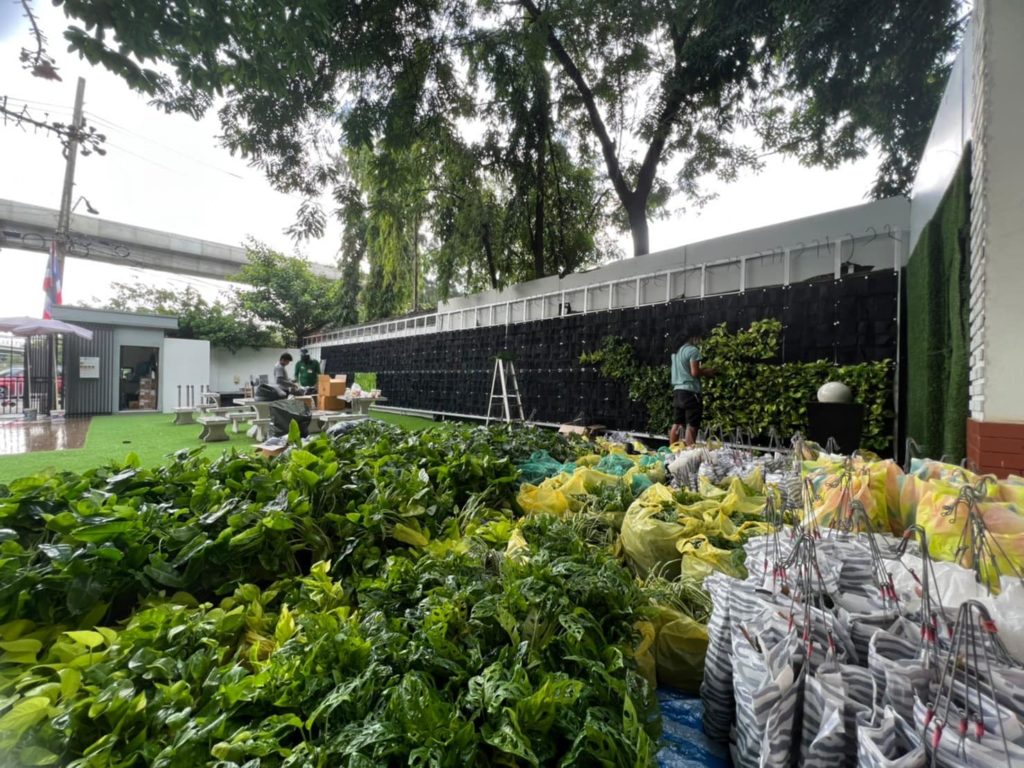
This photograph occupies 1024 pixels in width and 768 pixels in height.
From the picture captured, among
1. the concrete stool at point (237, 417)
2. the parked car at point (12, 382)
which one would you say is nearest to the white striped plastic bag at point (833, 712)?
the concrete stool at point (237, 417)

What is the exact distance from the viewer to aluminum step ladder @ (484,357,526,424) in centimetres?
828

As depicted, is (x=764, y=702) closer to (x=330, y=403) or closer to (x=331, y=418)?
(x=331, y=418)

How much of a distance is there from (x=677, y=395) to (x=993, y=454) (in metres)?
3.28

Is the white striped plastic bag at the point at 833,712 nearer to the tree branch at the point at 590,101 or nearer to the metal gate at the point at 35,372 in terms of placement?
the tree branch at the point at 590,101

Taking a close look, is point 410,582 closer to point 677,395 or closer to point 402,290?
point 677,395

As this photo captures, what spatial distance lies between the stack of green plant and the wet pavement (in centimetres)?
643

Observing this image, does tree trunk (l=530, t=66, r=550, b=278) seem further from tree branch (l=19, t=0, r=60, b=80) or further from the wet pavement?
the wet pavement

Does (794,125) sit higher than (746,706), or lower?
higher

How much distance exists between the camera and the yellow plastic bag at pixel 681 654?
1.24m

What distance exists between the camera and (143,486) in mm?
1874

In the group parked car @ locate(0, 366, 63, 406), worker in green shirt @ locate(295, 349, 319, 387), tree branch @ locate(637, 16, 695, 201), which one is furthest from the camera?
parked car @ locate(0, 366, 63, 406)

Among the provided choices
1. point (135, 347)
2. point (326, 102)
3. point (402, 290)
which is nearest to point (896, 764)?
point (326, 102)

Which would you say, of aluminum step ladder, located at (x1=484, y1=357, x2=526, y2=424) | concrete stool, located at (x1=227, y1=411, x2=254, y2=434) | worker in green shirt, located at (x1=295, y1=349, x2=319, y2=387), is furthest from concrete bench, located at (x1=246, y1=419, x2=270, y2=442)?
aluminum step ladder, located at (x1=484, y1=357, x2=526, y2=424)

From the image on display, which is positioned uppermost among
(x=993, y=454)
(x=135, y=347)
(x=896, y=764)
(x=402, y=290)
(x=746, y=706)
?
(x=402, y=290)
